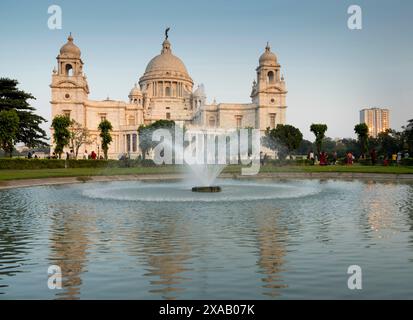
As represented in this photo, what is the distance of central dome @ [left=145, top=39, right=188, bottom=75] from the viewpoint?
12269 cm

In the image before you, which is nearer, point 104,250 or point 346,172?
point 104,250

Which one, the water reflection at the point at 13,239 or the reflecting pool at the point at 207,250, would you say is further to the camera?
the water reflection at the point at 13,239

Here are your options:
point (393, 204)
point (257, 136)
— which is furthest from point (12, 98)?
point (393, 204)

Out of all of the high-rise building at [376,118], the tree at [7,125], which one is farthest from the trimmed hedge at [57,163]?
the high-rise building at [376,118]

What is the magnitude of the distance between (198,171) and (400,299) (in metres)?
25.4

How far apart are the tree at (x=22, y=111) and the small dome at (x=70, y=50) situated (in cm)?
2142

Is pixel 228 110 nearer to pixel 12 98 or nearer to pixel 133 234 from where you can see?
pixel 12 98

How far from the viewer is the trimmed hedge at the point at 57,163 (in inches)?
1735

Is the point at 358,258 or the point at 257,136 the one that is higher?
the point at 257,136

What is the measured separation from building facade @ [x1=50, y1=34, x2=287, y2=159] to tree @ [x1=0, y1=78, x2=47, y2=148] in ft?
67.0

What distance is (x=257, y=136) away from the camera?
315 ft

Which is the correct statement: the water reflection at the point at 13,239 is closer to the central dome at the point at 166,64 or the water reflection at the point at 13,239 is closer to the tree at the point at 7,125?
the tree at the point at 7,125

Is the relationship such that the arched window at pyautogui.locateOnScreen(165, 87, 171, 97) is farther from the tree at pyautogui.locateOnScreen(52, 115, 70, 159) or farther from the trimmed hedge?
the trimmed hedge

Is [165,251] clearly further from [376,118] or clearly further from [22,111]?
[376,118]
